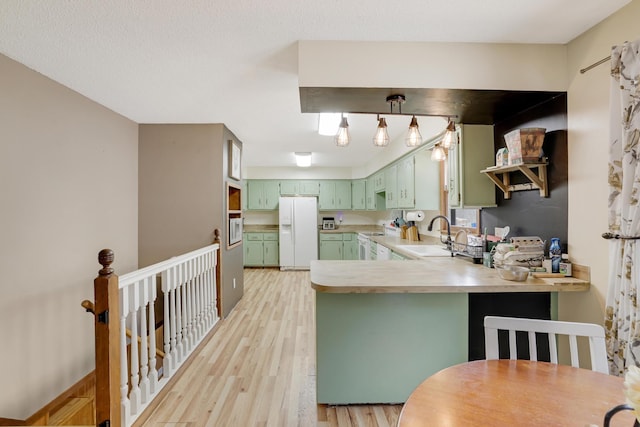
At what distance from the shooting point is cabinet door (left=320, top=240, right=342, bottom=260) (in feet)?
21.5

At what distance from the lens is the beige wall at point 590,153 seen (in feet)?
5.18

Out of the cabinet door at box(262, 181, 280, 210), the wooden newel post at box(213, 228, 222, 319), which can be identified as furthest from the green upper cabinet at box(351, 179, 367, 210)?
the wooden newel post at box(213, 228, 222, 319)

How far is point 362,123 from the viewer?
11.3 ft

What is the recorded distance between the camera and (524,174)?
205cm

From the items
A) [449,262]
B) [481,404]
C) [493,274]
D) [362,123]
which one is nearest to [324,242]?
[362,123]

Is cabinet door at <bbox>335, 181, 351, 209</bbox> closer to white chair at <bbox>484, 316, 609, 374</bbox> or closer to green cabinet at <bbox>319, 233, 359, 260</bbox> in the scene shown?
green cabinet at <bbox>319, 233, 359, 260</bbox>

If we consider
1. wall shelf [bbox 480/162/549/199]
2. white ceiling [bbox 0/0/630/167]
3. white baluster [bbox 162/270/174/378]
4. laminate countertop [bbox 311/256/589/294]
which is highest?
white ceiling [bbox 0/0/630/167]

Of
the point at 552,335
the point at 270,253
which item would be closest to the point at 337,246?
the point at 270,253

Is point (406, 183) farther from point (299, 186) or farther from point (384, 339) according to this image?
point (299, 186)

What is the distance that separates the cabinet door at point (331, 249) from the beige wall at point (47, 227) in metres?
4.25

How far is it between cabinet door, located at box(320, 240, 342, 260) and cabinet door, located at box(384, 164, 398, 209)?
2.00 meters

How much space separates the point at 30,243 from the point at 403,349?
268 centimetres

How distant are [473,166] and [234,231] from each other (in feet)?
9.57

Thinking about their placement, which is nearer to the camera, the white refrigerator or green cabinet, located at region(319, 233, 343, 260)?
the white refrigerator
